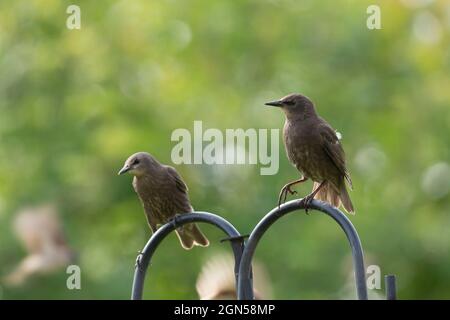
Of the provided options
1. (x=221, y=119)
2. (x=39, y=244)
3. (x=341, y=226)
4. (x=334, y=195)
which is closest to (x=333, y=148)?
(x=334, y=195)

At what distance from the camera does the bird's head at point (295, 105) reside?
616 cm

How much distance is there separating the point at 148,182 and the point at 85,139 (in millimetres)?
4970

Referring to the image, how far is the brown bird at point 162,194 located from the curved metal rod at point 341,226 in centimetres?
209

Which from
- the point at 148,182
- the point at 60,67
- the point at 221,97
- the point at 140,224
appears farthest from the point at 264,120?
the point at 148,182

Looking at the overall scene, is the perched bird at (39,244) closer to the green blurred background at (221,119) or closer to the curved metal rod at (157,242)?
the green blurred background at (221,119)

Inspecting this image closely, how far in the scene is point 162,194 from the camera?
21.7 feet

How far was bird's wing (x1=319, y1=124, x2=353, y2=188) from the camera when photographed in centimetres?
596

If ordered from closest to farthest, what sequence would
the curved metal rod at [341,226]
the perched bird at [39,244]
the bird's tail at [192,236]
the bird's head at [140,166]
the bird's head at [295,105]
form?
1. the curved metal rod at [341,226]
2. the bird's head at [295,105]
3. the bird's tail at [192,236]
4. the bird's head at [140,166]
5. the perched bird at [39,244]

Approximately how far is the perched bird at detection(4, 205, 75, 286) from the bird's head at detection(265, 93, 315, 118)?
479cm

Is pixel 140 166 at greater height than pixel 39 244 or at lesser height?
greater

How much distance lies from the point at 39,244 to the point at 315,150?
17.3 ft

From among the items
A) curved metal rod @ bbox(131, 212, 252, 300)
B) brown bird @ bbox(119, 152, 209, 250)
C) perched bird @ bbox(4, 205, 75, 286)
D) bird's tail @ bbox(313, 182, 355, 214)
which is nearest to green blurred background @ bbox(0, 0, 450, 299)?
perched bird @ bbox(4, 205, 75, 286)

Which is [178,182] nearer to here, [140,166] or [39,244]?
[140,166]

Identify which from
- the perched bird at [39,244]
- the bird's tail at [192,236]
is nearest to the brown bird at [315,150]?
the bird's tail at [192,236]
